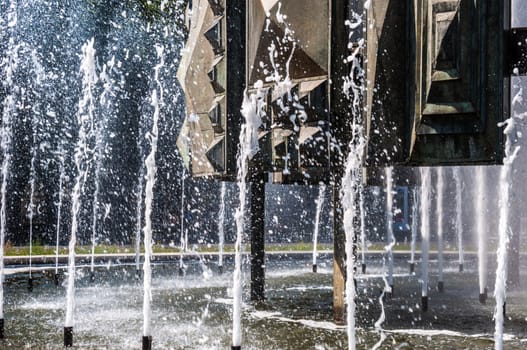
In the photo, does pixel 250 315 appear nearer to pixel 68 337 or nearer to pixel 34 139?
pixel 68 337

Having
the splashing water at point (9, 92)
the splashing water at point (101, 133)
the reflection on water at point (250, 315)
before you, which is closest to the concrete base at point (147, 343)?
the reflection on water at point (250, 315)

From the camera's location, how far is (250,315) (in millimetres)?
8969

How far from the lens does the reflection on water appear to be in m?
7.29

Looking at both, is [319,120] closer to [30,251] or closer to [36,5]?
[30,251]

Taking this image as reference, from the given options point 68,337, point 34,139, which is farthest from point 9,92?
point 68,337

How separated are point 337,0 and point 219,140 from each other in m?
2.22

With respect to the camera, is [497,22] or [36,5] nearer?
[497,22]

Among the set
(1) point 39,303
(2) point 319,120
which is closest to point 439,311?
(2) point 319,120

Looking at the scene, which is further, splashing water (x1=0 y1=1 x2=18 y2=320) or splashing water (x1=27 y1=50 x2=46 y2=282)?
splashing water (x1=27 y1=50 x2=46 y2=282)

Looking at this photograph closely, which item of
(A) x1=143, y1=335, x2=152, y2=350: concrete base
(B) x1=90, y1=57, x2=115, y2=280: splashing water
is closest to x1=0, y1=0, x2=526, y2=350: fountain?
(A) x1=143, y1=335, x2=152, y2=350: concrete base

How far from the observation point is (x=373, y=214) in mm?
31828

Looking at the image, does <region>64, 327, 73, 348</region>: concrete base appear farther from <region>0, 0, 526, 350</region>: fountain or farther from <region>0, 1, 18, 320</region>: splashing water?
<region>0, 1, 18, 320</region>: splashing water

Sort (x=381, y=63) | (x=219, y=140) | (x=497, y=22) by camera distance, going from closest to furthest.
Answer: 1. (x=497, y=22)
2. (x=381, y=63)
3. (x=219, y=140)

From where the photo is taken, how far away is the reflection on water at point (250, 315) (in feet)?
23.9
